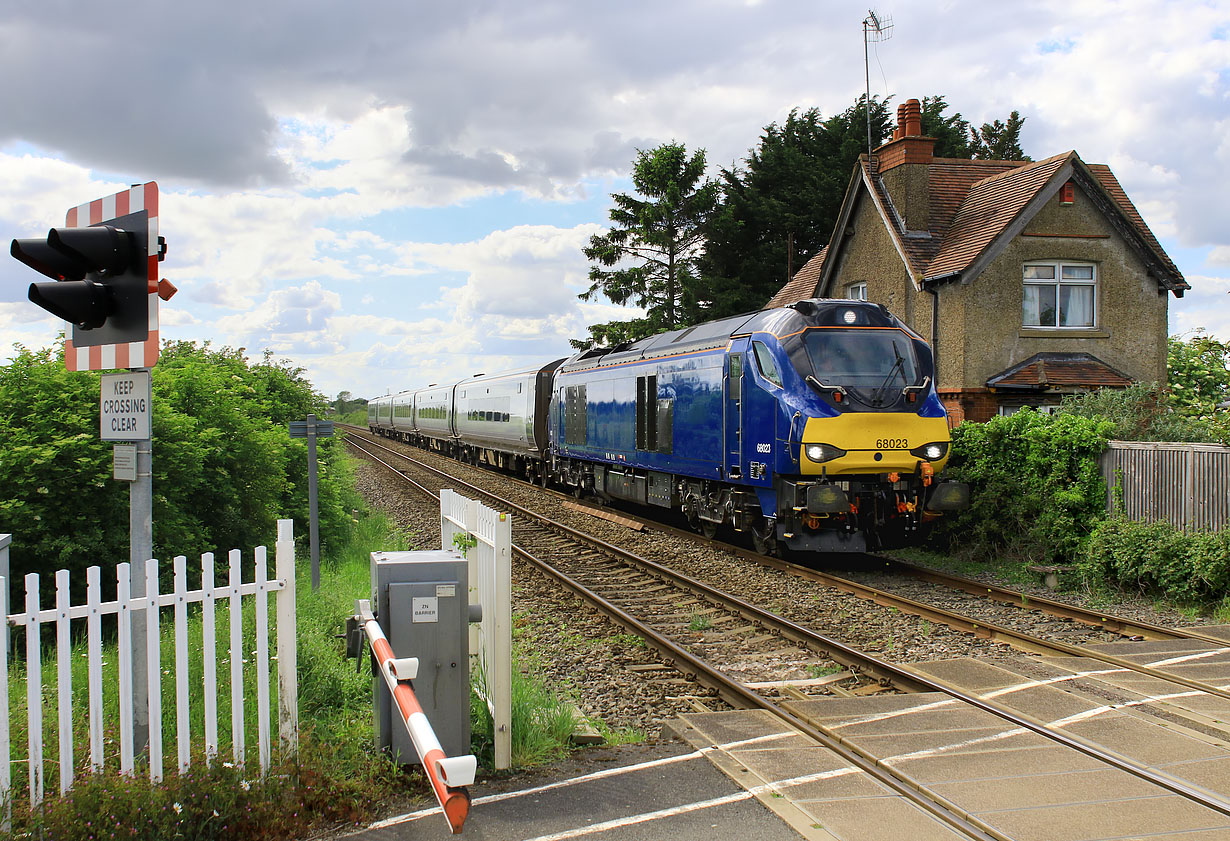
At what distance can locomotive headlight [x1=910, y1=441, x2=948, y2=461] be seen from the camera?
11.8 m

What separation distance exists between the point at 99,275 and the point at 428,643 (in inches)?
Result: 97.8

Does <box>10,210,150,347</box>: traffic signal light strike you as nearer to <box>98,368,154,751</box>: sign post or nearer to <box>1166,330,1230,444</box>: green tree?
<box>98,368,154,751</box>: sign post

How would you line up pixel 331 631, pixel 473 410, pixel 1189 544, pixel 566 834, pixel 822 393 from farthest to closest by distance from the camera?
pixel 473 410, pixel 822 393, pixel 1189 544, pixel 331 631, pixel 566 834

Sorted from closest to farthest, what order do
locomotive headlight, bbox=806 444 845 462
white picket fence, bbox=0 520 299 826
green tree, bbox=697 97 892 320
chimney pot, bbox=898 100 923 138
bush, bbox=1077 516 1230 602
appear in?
white picket fence, bbox=0 520 299 826 < bush, bbox=1077 516 1230 602 < locomotive headlight, bbox=806 444 845 462 < chimney pot, bbox=898 100 923 138 < green tree, bbox=697 97 892 320

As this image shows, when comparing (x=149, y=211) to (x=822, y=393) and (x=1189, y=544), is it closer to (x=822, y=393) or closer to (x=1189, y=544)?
(x=822, y=393)

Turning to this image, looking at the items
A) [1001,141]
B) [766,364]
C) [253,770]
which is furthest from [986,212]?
[1001,141]

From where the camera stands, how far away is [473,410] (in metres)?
34.9

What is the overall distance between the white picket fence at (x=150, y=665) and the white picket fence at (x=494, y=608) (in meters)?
1.05

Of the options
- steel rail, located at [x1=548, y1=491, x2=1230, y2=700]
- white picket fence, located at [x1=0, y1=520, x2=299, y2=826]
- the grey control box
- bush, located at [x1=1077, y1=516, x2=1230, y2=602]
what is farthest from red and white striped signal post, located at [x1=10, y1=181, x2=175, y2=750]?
bush, located at [x1=1077, y1=516, x2=1230, y2=602]

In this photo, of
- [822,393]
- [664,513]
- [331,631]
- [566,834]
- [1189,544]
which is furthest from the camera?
[664,513]

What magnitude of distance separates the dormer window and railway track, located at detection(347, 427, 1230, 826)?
37.6 feet

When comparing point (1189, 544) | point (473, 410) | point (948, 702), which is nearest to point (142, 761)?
point (948, 702)

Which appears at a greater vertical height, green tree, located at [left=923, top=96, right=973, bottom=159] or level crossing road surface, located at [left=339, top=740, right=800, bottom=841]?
green tree, located at [left=923, top=96, right=973, bottom=159]

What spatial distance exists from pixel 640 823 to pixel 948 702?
2.99 meters
